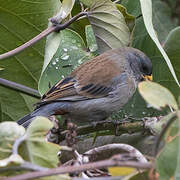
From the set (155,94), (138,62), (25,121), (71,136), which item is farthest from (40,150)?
(138,62)

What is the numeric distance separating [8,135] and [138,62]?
90.3 inches

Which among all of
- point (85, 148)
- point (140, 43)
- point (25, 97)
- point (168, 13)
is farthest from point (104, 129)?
point (168, 13)

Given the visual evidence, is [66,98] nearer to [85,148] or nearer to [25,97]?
[25,97]

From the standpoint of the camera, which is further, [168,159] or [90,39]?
[90,39]

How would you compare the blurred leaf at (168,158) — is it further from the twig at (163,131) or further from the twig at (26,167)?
the twig at (26,167)

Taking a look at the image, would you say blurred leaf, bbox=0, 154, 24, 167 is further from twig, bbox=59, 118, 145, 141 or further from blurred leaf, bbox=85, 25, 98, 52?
blurred leaf, bbox=85, 25, 98, 52

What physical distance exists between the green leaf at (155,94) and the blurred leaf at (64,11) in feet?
4.78

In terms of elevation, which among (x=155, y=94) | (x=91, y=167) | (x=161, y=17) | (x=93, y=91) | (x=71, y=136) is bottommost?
(x=93, y=91)

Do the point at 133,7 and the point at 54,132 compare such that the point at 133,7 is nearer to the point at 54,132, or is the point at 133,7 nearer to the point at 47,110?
the point at 47,110

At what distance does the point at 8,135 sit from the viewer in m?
1.70

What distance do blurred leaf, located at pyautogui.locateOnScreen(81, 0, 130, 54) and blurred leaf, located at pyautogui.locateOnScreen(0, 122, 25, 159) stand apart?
1493mm

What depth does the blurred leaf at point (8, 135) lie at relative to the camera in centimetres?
168

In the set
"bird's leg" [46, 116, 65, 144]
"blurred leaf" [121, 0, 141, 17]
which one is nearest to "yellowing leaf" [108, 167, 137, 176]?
"bird's leg" [46, 116, 65, 144]

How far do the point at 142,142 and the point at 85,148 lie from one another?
39 centimetres
